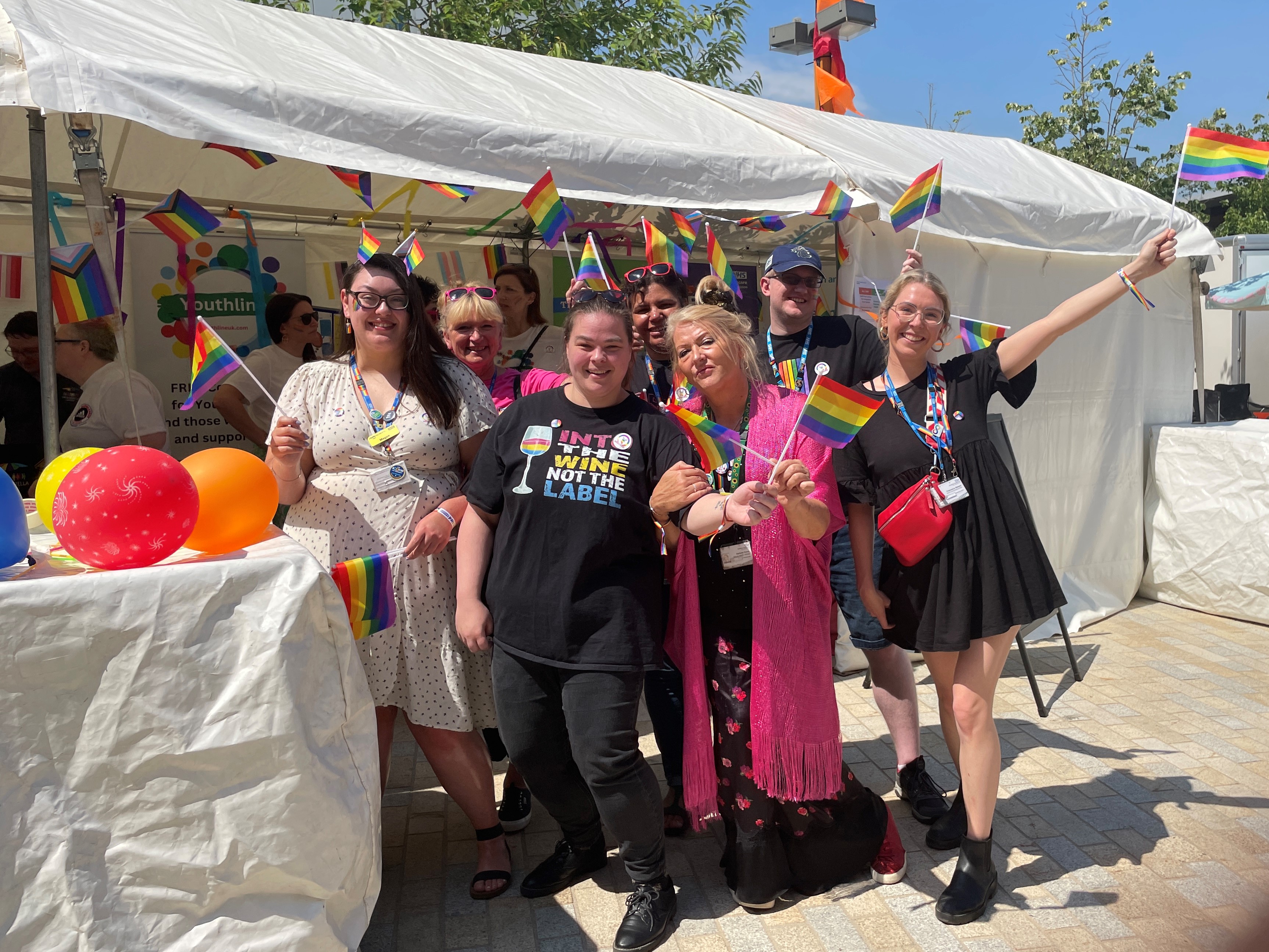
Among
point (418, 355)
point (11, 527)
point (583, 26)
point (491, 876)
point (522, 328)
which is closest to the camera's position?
point (11, 527)

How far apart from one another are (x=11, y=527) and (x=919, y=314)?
2289 millimetres

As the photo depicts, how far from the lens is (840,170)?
441cm

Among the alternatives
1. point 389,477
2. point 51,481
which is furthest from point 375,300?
point 51,481

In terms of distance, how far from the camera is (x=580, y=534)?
97.0 inches

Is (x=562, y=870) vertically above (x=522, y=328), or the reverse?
(x=522, y=328)

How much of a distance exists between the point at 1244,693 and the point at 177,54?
5.34 meters

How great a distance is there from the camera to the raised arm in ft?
8.82

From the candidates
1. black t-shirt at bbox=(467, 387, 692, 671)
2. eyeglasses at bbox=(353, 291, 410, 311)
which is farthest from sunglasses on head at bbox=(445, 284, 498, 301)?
black t-shirt at bbox=(467, 387, 692, 671)

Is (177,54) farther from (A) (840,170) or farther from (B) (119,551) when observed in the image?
(A) (840,170)

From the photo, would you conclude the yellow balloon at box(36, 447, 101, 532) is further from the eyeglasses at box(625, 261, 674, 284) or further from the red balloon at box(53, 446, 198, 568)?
the eyeglasses at box(625, 261, 674, 284)

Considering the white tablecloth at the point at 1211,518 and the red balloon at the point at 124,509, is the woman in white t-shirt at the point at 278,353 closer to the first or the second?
the red balloon at the point at 124,509

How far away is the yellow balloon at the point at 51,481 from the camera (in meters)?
2.24

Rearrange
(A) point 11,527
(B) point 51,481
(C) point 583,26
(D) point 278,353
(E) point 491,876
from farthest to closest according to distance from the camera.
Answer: (C) point 583,26 < (D) point 278,353 < (E) point 491,876 < (B) point 51,481 < (A) point 11,527

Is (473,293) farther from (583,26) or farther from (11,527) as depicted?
(583,26)
